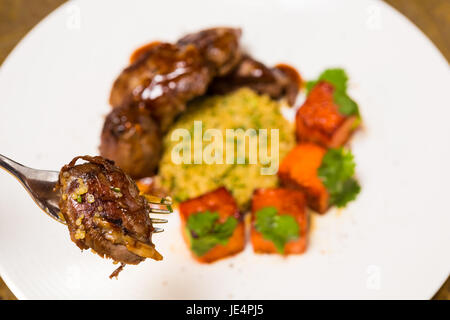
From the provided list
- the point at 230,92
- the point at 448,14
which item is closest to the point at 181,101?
the point at 230,92

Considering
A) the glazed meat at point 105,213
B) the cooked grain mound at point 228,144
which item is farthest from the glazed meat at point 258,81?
the glazed meat at point 105,213

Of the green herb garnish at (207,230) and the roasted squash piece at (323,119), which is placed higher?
the roasted squash piece at (323,119)

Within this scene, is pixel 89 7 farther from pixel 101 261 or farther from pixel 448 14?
pixel 448 14

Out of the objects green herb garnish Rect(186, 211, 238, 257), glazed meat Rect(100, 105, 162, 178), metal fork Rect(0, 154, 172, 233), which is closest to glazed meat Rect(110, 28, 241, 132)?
glazed meat Rect(100, 105, 162, 178)

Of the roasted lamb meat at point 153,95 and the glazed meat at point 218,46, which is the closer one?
the roasted lamb meat at point 153,95

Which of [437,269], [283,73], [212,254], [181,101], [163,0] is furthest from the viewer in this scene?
[163,0]

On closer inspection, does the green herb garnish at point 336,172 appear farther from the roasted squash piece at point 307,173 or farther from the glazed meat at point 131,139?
the glazed meat at point 131,139
